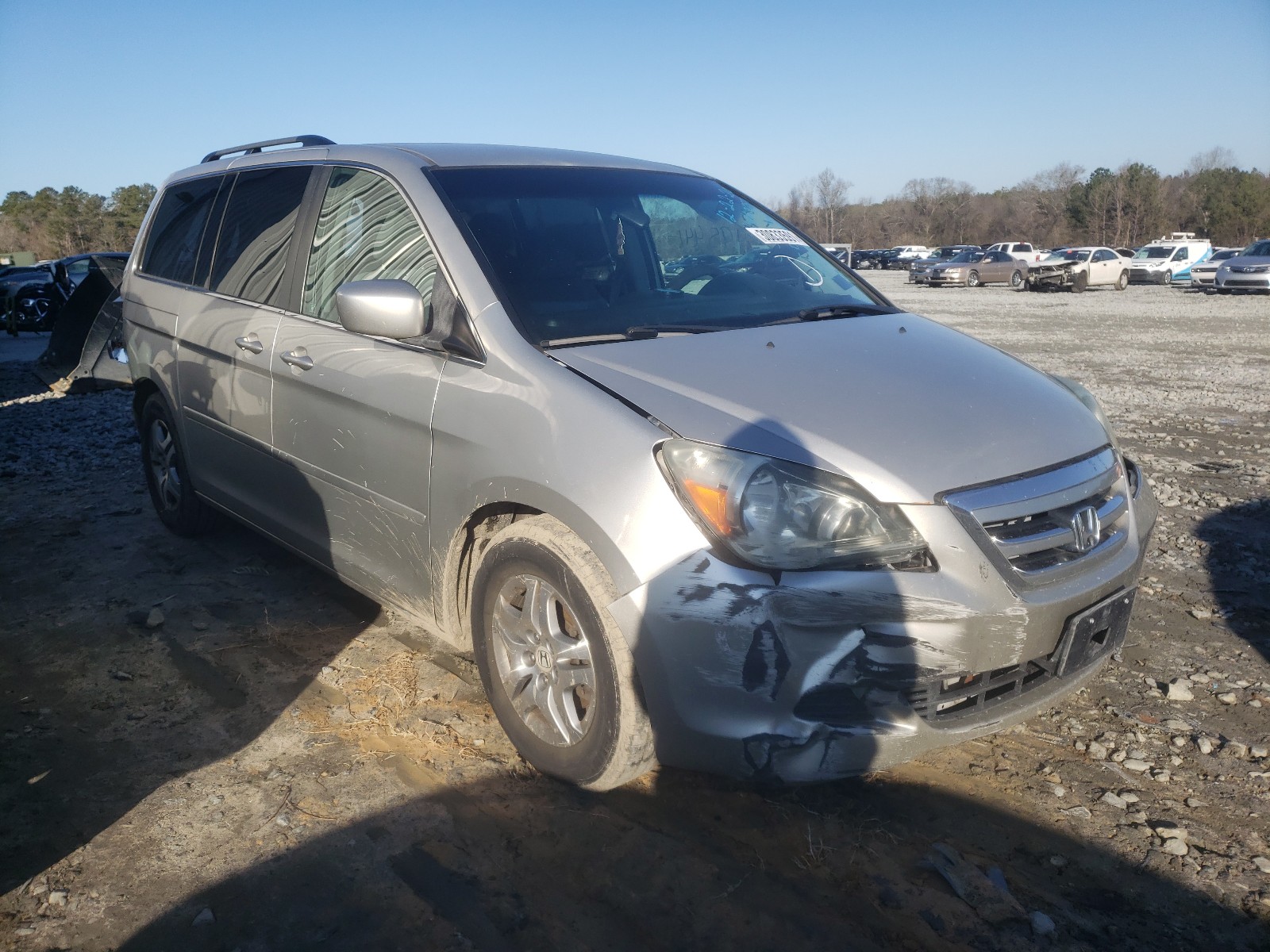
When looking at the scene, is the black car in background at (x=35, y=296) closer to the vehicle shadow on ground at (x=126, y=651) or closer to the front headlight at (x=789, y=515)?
the vehicle shadow on ground at (x=126, y=651)

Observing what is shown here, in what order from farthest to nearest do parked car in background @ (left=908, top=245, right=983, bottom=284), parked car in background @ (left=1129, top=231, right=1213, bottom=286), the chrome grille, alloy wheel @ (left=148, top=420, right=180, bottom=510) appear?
parked car in background @ (left=908, top=245, right=983, bottom=284)
parked car in background @ (left=1129, top=231, right=1213, bottom=286)
alloy wheel @ (left=148, top=420, right=180, bottom=510)
the chrome grille

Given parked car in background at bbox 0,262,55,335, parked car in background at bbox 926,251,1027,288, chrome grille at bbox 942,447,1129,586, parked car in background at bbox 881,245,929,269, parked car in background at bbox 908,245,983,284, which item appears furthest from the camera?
parked car in background at bbox 881,245,929,269

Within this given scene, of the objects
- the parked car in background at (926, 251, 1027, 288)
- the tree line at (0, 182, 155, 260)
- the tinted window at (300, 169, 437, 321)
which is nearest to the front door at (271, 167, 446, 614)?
the tinted window at (300, 169, 437, 321)

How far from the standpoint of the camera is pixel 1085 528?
2.59 meters

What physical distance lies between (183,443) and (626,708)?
3313 millimetres

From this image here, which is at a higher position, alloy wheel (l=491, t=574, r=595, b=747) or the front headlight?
the front headlight

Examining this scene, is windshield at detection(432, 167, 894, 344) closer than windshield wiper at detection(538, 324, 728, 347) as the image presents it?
No

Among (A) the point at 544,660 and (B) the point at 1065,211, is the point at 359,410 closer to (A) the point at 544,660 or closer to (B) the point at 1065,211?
(A) the point at 544,660

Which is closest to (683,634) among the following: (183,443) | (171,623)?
(171,623)

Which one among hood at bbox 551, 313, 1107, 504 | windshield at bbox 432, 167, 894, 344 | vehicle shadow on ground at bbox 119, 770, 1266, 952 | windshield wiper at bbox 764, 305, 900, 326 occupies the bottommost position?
vehicle shadow on ground at bbox 119, 770, 1266, 952

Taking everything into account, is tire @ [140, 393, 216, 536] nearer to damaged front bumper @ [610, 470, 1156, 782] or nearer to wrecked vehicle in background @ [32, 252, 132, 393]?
damaged front bumper @ [610, 470, 1156, 782]

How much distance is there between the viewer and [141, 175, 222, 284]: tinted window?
477cm

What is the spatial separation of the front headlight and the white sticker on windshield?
68.4 inches

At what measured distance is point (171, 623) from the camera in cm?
415
